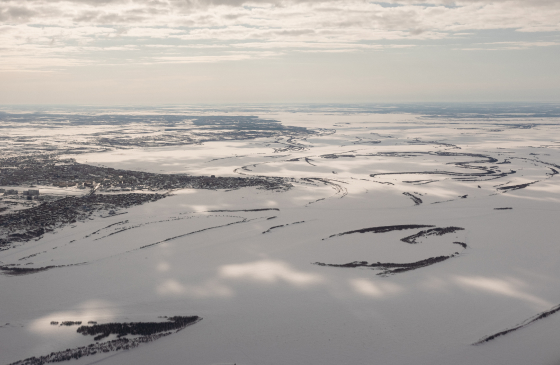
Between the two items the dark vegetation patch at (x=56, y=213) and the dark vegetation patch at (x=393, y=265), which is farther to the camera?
the dark vegetation patch at (x=56, y=213)

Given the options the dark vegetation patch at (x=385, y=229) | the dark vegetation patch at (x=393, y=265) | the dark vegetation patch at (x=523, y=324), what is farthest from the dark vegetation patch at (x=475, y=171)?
the dark vegetation patch at (x=523, y=324)

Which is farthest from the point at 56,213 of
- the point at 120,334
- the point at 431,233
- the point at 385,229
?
the point at 431,233

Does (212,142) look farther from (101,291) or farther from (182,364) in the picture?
(182,364)

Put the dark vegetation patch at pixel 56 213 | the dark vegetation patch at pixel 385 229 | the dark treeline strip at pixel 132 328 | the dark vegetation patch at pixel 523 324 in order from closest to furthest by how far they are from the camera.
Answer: the dark vegetation patch at pixel 523 324, the dark treeline strip at pixel 132 328, the dark vegetation patch at pixel 56 213, the dark vegetation patch at pixel 385 229

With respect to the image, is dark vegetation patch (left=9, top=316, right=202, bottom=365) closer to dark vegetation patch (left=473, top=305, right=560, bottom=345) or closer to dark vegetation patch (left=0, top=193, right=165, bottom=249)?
dark vegetation patch (left=473, top=305, right=560, bottom=345)

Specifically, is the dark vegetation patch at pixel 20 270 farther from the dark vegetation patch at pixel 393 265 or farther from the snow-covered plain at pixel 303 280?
the dark vegetation patch at pixel 393 265

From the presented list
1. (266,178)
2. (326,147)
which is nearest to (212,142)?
(326,147)

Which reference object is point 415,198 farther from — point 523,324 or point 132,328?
point 132,328
